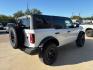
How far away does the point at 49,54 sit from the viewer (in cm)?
567

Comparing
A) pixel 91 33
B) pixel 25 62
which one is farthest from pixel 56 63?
pixel 91 33

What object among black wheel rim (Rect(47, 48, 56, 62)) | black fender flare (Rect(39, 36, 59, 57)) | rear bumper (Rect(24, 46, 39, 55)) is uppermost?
black fender flare (Rect(39, 36, 59, 57))

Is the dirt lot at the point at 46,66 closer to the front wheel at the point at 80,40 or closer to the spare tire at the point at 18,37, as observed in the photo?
the spare tire at the point at 18,37

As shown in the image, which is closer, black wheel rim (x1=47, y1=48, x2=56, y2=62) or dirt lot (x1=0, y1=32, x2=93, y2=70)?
dirt lot (x1=0, y1=32, x2=93, y2=70)

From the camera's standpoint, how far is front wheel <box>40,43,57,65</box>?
5485mm

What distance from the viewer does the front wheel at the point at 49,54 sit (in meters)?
5.49

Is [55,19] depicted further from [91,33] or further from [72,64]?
[91,33]

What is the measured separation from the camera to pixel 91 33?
42.9 feet

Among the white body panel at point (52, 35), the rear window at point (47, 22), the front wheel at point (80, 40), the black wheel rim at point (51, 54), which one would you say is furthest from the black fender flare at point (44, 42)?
the front wheel at point (80, 40)

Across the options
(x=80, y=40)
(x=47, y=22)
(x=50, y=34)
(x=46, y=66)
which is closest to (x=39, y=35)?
(x=50, y=34)

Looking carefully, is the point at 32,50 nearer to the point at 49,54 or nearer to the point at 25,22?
the point at 49,54

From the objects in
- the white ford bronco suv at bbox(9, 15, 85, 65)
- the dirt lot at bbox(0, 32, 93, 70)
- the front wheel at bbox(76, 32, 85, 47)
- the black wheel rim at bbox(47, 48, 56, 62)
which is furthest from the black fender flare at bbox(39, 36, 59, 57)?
the front wheel at bbox(76, 32, 85, 47)

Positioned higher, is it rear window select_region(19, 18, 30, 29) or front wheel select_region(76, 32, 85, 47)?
rear window select_region(19, 18, 30, 29)

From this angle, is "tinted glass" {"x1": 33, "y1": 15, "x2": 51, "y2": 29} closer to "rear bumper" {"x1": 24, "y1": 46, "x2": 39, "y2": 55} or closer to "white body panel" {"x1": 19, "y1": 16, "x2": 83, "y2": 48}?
"white body panel" {"x1": 19, "y1": 16, "x2": 83, "y2": 48}
